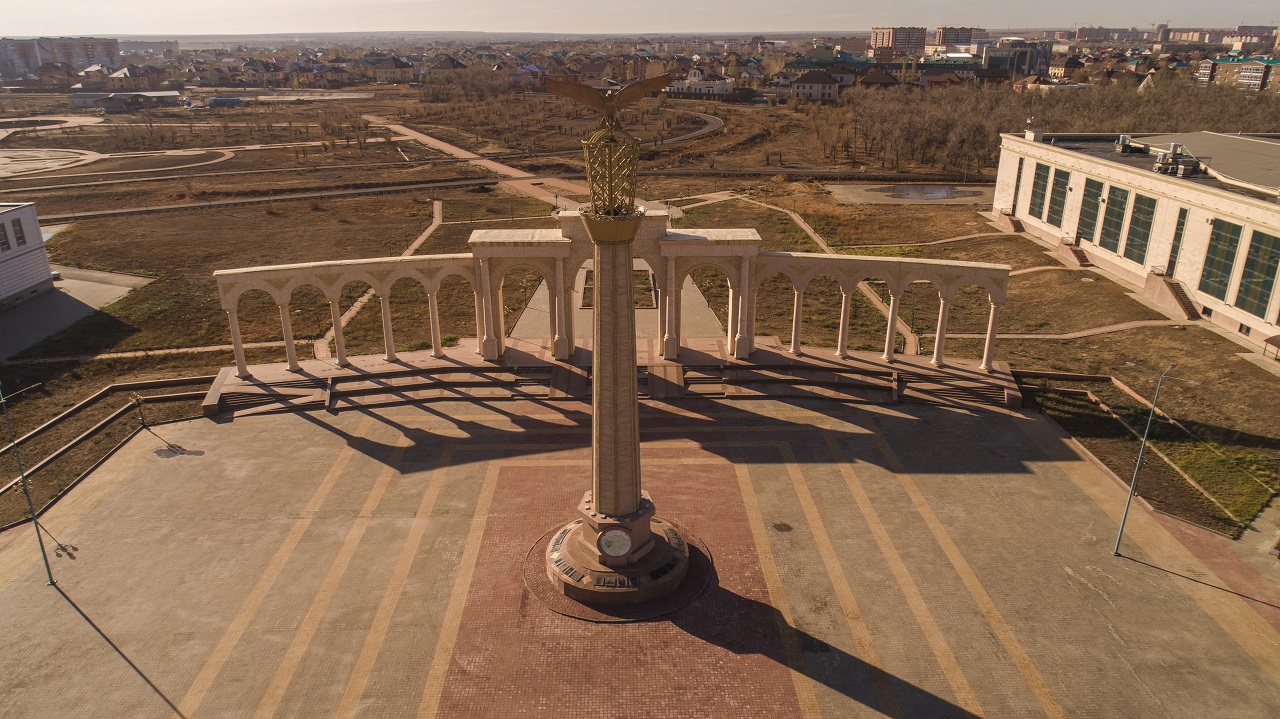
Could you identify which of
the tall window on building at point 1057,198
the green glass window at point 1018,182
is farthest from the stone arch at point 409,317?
the green glass window at point 1018,182

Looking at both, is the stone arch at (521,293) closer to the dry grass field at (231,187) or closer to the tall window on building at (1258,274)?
the tall window on building at (1258,274)

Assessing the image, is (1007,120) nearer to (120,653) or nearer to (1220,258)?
(1220,258)

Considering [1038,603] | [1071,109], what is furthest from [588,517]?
[1071,109]

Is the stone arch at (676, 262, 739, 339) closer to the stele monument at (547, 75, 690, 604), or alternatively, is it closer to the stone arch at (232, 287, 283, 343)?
the stele monument at (547, 75, 690, 604)

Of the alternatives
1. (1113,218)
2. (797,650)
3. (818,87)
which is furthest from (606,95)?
(818,87)

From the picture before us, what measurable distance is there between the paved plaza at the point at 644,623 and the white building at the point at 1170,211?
1845 cm

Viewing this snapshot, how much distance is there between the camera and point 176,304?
157ft

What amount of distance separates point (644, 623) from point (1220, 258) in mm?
39766

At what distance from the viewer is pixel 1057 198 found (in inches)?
2355

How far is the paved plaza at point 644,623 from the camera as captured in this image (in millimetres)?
19406

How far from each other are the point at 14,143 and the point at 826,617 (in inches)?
5726

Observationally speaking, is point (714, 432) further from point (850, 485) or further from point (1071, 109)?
point (1071, 109)

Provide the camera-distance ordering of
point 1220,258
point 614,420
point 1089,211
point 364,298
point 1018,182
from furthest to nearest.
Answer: point 1018,182 < point 1089,211 < point 364,298 < point 1220,258 < point 614,420

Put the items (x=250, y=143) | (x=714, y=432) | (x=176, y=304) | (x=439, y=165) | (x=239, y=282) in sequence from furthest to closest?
1. (x=250, y=143)
2. (x=439, y=165)
3. (x=176, y=304)
4. (x=239, y=282)
5. (x=714, y=432)
